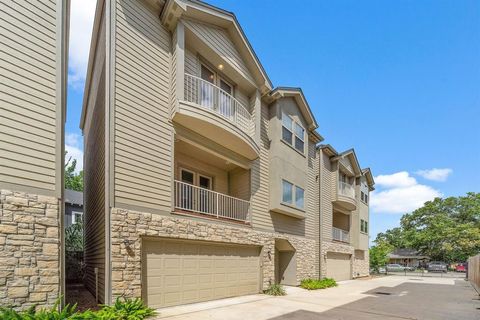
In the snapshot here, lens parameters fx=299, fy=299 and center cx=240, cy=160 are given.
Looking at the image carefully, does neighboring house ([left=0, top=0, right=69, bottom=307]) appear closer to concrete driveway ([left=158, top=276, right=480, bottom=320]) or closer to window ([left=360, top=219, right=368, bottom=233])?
concrete driveway ([left=158, top=276, right=480, bottom=320])

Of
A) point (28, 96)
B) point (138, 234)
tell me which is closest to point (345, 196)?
point (138, 234)

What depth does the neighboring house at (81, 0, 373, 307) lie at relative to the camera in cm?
827

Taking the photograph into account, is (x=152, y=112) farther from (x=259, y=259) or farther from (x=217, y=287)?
(x=259, y=259)

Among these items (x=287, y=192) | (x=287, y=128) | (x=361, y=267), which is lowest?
(x=361, y=267)

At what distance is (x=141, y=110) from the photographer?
29.1ft

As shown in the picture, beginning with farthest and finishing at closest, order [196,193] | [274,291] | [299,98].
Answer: [299,98] < [274,291] < [196,193]

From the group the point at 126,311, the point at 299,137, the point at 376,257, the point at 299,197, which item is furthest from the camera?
the point at 376,257

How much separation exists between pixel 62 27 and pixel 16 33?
1.06 m

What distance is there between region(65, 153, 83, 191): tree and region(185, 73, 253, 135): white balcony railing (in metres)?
25.5

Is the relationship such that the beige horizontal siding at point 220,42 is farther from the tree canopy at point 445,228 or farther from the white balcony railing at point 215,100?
the tree canopy at point 445,228

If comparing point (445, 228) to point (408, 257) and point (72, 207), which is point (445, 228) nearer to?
point (408, 257)

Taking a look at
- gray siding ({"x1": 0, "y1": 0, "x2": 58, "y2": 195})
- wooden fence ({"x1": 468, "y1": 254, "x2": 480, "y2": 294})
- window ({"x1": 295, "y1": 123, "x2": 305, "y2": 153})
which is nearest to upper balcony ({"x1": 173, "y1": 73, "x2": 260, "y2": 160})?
gray siding ({"x1": 0, "y1": 0, "x2": 58, "y2": 195})

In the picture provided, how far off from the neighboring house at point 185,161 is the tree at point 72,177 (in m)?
18.4

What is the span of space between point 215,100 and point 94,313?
302 inches
